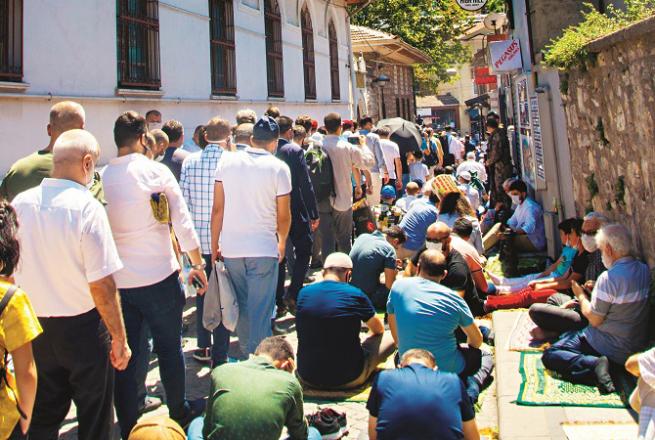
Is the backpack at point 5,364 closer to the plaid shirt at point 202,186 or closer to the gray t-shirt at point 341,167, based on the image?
the plaid shirt at point 202,186

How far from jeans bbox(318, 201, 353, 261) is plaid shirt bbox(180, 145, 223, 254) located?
2537mm

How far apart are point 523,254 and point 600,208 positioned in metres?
2.47

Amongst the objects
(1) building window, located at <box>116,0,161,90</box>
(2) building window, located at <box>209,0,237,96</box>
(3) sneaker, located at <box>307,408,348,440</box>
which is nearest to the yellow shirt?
(3) sneaker, located at <box>307,408,348,440</box>

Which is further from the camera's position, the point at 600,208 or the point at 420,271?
the point at 600,208

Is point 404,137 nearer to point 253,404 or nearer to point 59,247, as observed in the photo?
point 253,404

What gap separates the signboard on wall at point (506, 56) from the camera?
10.2 meters

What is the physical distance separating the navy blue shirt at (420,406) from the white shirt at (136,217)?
156cm

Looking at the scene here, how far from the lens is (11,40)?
8.25 meters

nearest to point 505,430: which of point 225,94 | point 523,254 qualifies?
point 523,254

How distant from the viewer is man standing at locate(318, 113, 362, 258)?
26.8ft

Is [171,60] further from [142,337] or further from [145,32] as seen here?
[142,337]

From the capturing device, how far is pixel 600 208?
6539 millimetres

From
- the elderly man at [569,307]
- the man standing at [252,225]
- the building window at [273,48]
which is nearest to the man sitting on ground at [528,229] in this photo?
the elderly man at [569,307]

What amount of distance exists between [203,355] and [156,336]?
1.68 meters
